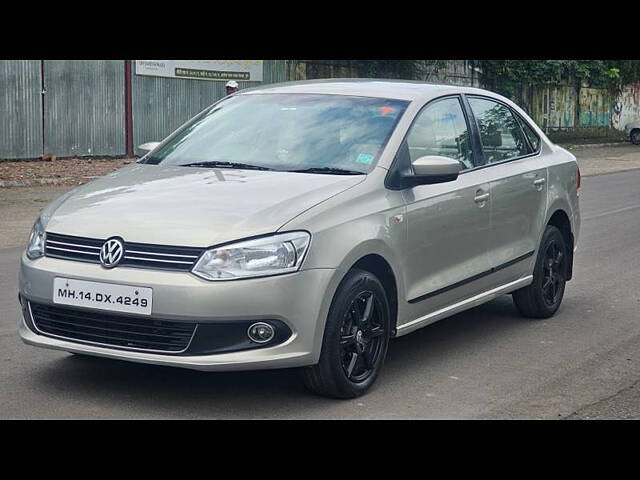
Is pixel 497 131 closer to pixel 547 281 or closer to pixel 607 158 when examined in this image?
pixel 547 281

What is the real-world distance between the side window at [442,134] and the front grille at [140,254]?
1.78m

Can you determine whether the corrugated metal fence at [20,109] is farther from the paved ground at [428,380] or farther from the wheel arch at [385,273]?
the wheel arch at [385,273]

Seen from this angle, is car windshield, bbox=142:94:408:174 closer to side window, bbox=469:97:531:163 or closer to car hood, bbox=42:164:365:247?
car hood, bbox=42:164:365:247

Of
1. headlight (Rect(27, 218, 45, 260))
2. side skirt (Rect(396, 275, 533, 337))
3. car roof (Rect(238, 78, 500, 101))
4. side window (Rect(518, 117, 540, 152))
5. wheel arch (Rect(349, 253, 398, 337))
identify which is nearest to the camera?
headlight (Rect(27, 218, 45, 260))

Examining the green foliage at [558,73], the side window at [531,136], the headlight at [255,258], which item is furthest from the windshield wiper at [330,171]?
the green foliage at [558,73]

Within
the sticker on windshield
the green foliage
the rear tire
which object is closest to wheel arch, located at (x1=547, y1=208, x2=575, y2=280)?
the rear tire

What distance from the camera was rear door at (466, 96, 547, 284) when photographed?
754 cm

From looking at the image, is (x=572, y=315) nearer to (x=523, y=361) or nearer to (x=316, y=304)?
(x=523, y=361)

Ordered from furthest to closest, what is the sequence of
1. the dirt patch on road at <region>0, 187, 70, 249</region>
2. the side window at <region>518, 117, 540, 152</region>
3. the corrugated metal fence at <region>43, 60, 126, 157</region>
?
the corrugated metal fence at <region>43, 60, 126, 157</region> → the dirt patch on road at <region>0, 187, 70, 249</region> → the side window at <region>518, 117, 540, 152</region>

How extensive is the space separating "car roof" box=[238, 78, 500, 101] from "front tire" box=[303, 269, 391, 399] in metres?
1.48

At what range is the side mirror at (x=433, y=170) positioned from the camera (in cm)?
645

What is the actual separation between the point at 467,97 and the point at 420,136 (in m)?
0.93

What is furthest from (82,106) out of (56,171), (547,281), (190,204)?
(190,204)
